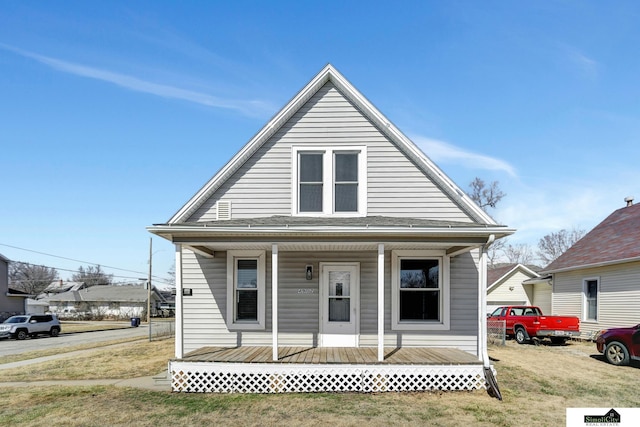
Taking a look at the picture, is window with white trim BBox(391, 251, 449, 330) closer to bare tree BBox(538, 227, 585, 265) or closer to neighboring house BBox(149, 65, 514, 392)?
neighboring house BBox(149, 65, 514, 392)

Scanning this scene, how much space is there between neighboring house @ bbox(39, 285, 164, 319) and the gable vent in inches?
1769

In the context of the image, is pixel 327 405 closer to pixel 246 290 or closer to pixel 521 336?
pixel 246 290

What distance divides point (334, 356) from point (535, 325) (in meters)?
11.2

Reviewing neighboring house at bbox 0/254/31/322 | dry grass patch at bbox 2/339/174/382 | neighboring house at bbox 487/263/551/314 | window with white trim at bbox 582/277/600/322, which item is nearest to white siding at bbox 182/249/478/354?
dry grass patch at bbox 2/339/174/382

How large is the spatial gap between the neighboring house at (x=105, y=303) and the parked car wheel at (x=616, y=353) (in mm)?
48797

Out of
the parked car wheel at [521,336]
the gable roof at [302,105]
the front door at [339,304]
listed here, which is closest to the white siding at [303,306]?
the front door at [339,304]

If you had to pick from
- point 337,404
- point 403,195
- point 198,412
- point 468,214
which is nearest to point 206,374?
point 198,412

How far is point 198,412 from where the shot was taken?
7.25 m

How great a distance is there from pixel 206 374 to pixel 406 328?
16.2 feet

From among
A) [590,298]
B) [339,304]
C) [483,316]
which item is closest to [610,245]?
[590,298]

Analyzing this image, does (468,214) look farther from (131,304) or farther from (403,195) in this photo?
(131,304)

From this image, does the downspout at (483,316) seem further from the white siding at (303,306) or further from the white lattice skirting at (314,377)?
the white siding at (303,306)

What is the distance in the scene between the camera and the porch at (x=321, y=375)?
27.9 feet

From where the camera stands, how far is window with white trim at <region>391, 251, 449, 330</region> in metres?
10.4
